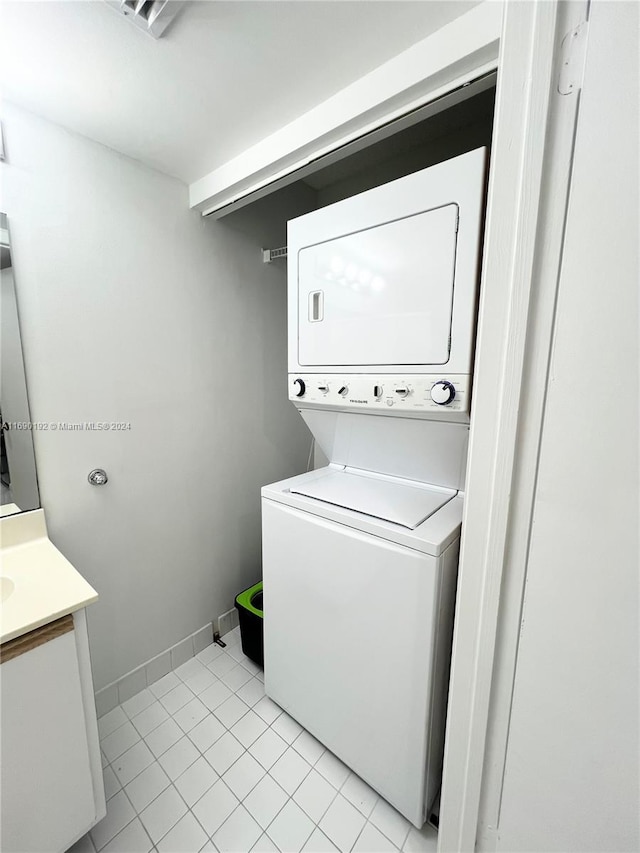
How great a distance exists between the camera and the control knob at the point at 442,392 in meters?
1.13

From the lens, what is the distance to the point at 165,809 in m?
1.34

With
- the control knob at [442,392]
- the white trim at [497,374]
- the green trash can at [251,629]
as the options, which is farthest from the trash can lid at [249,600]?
the control knob at [442,392]

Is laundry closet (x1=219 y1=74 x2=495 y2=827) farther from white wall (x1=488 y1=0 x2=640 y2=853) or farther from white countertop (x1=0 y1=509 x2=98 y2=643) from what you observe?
white countertop (x1=0 y1=509 x2=98 y2=643)

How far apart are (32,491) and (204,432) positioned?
0.83 meters

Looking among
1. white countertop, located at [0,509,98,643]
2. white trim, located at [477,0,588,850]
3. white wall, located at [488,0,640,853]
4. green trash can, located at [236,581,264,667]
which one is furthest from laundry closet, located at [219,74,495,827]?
white countertop, located at [0,509,98,643]

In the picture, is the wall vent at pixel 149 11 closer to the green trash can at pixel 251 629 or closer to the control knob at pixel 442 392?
the control knob at pixel 442 392

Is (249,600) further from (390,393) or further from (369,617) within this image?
(390,393)

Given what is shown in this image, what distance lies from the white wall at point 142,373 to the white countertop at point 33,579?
0.10m

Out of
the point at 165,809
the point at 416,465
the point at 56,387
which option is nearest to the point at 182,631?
the point at 165,809

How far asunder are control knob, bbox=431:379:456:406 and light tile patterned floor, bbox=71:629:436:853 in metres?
1.61

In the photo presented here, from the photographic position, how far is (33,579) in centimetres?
119

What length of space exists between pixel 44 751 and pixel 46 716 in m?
0.11

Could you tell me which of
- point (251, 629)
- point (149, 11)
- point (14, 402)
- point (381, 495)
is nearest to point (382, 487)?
point (381, 495)

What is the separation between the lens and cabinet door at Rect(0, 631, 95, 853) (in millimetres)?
958
